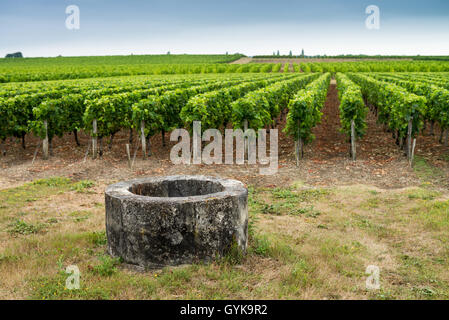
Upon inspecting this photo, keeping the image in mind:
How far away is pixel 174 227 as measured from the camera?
20.4 ft

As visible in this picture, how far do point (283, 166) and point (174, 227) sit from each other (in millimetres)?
8503

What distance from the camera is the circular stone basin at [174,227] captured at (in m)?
6.23

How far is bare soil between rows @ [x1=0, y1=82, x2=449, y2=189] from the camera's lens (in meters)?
12.8

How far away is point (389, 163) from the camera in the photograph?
14352 millimetres

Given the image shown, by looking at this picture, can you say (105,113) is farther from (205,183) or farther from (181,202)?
(181,202)

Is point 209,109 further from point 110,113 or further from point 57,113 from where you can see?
point 57,113

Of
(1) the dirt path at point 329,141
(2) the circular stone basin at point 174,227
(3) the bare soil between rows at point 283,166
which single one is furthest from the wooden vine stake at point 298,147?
(2) the circular stone basin at point 174,227

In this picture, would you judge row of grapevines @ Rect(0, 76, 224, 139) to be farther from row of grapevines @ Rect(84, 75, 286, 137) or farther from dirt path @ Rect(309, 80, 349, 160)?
dirt path @ Rect(309, 80, 349, 160)

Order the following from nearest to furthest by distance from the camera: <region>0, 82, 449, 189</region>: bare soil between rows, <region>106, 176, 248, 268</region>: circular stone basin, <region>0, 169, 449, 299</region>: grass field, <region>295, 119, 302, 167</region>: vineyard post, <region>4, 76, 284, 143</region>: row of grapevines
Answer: <region>0, 169, 449, 299</region>: grass field, <region>106, 176, 248, 268</region>: circular stone basin, <region>0, 82, 449, 189</region>: bare soil between rows, <region>295, 119, 302, 167</region>: vineyard post, <region>4, 76, 284, 143</region>: row of grapevines

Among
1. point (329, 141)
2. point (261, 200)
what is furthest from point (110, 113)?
point (329, 141)

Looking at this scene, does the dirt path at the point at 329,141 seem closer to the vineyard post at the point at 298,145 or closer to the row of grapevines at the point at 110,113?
the vineyard post at the point at 298,145

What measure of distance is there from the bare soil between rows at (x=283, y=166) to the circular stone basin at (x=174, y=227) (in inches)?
235

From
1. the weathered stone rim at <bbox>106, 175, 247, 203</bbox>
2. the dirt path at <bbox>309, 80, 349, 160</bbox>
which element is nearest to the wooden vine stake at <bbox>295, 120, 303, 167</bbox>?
the dirt path at <bbox>309, 80, 349, 160</bbox>

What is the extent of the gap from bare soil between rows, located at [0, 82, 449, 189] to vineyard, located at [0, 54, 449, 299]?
2.6 inches
